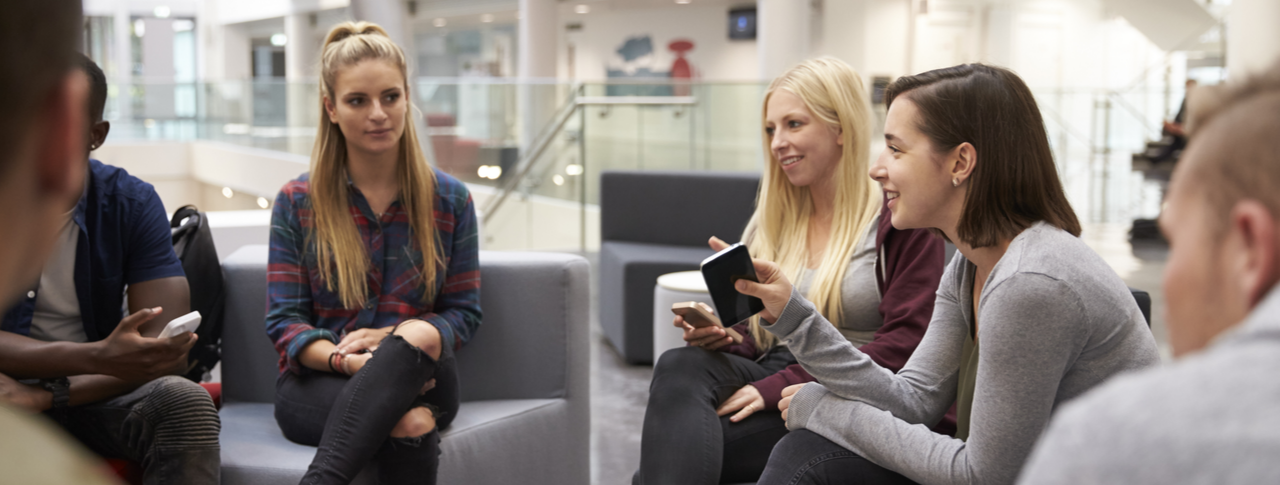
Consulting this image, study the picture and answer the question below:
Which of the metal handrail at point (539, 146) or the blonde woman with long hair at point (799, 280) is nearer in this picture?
the blonde woman with long hair at point (799, 280)

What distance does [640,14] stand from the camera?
A: 19.9 meters

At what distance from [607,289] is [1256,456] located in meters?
4.24

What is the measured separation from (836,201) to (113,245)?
1.69m

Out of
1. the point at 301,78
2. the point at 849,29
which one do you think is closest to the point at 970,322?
the point at 849,29

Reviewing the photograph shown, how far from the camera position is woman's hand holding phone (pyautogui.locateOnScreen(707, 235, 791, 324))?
1.88m

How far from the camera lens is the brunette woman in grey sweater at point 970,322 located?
1.44 meters

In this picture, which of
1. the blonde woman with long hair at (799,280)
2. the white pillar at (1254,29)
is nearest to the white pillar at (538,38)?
the white pillar at (1254,29)

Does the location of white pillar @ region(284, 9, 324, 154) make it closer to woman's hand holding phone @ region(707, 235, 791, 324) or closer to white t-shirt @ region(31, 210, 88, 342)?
white t-shirt @ region(31, 210, 88, 342)

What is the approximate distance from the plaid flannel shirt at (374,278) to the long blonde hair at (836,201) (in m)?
0.74

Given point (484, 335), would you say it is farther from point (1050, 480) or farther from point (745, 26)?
point (745, 26)

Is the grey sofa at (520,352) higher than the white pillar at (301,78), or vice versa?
the white pillar at (301,78)

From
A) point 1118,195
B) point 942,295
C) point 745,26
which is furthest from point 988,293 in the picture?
point 745,26

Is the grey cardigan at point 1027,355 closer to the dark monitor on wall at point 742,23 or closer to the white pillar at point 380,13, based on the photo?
the white pillar at point 380,13

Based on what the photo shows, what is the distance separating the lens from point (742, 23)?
57.3ft
